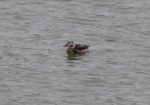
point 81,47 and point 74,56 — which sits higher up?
point 81,47

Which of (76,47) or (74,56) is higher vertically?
(76,47)

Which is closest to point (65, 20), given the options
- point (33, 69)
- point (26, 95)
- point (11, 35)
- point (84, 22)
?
point (84, 22)

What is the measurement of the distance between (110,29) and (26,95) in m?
5.93

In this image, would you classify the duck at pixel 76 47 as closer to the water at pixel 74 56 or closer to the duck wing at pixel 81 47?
the duck wing at pixel 81 47

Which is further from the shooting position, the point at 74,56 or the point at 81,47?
A: the point at 74,56

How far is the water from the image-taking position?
1694cm

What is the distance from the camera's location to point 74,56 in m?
20.3

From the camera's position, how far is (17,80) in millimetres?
17734

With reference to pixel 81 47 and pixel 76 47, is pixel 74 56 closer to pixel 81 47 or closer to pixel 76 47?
pixel 76 47

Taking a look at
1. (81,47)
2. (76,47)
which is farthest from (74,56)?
(81,47)

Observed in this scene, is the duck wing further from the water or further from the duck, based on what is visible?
the water

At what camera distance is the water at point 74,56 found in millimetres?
16938

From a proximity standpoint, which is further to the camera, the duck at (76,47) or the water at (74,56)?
the duck at (76,47)

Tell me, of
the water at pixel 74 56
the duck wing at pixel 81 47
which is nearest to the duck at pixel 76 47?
the duck wing at pixel 81 47
